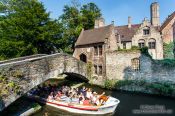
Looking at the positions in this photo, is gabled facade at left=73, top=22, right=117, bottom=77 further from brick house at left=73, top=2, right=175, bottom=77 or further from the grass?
the grass

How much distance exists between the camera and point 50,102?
1684 centimetres

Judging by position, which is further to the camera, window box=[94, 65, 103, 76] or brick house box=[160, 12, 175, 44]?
brick house box=[160, 12, 175, 44]

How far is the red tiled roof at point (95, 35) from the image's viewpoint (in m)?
24.9

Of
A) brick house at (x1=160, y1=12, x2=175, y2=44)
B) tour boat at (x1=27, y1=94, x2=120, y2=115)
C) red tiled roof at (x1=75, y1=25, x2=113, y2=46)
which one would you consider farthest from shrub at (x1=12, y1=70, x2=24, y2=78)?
Answer: brick house at (x1=160, y1=12, x2=175, y2=44)

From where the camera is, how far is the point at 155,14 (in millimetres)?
30000

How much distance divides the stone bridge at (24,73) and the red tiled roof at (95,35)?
6.95 meters

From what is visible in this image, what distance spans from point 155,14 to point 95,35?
907cm

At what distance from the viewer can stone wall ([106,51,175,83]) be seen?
61.9 ft

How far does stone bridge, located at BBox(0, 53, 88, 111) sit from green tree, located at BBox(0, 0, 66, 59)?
7.69 meters

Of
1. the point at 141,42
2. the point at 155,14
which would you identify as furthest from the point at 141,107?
the point at 155,14

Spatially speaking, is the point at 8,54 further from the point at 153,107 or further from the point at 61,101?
the point at 153,107

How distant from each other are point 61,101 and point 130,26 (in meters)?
19.8

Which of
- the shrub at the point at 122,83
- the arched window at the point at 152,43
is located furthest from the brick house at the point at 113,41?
the shrub at the point at 122,83

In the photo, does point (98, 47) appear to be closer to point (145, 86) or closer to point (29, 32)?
point (145, 86)
